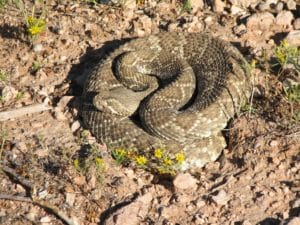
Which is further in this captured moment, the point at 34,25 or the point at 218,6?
the point at 218,6

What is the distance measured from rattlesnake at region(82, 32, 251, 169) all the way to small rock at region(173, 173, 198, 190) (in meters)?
0.34

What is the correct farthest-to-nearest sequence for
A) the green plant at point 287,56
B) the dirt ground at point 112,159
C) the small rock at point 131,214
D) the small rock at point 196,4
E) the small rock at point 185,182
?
the small rock at point 196,4 → the green plant at point 287,56 → the small rock at point 185,182 → the dirt ground at point 112,159 → the small rock at point 131,214

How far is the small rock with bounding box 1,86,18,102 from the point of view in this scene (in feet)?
25.8

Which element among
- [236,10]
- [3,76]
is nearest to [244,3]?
[236,10]

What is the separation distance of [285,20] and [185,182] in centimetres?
307

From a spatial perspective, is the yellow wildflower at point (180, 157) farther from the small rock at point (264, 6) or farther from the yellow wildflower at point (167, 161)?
the small rock at point (264, 6)

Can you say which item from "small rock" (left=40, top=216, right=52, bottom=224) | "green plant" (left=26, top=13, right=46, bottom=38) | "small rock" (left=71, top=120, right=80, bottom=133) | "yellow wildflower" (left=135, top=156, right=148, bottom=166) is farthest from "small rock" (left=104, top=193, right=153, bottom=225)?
"green plant" (left=26, top=13, right=46, bottom=38)

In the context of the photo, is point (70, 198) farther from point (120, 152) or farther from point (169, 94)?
point (169, 94)

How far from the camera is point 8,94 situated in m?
7.91

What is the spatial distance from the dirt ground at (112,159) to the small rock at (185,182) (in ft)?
0.04

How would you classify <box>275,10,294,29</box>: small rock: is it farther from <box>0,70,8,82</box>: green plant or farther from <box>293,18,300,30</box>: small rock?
<box>0,70,8,82</box>: green plant

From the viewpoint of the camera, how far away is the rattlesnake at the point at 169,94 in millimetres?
6855

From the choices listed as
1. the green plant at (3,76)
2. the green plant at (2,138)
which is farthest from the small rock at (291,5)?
the green plant at (2,138)

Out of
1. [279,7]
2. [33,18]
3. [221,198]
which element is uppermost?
[279,7]
